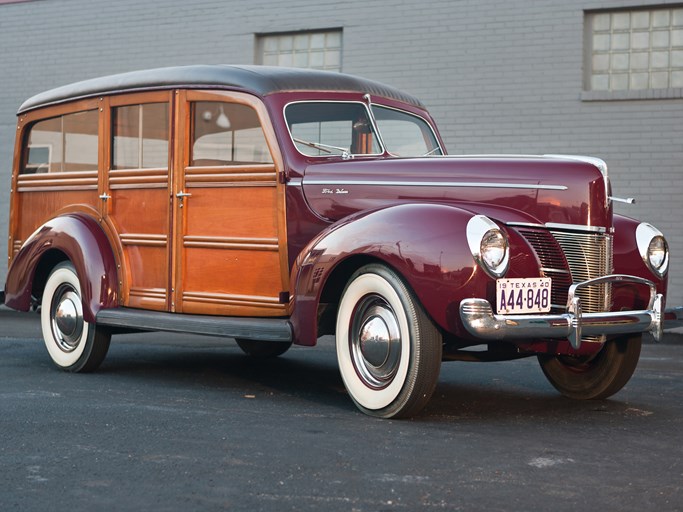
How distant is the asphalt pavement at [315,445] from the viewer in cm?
385

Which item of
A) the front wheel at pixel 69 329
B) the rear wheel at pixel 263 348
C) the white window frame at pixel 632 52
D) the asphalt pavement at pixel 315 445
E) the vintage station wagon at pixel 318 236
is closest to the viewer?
the asphalt pavement at pixel 315 445

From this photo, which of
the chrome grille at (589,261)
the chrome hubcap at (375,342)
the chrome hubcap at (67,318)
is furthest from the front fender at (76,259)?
the chrome grille at (589,261)

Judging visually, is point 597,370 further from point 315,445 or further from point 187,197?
point 187,197

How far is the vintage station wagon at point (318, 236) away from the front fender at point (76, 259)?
15 millimetres

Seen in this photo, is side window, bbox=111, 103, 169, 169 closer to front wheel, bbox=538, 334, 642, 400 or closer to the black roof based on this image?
the black roof

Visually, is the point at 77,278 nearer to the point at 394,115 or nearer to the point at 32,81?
the point at 394,115

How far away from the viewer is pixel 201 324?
6.40 metres

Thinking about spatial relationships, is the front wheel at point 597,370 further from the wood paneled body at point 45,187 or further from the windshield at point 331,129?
the wood paneled body at point 45,187

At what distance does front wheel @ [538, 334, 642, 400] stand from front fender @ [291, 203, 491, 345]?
4.53 ft

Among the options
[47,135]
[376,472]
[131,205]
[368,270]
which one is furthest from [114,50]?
[376,472]

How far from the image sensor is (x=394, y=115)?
7035 millimetres

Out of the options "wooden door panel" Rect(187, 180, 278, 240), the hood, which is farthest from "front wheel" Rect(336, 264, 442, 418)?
"wooden door panel" Rect(187, 180, 278, 240)

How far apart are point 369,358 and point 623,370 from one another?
1.58 meters

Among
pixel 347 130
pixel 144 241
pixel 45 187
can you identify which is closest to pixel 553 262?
pixel 347 130
